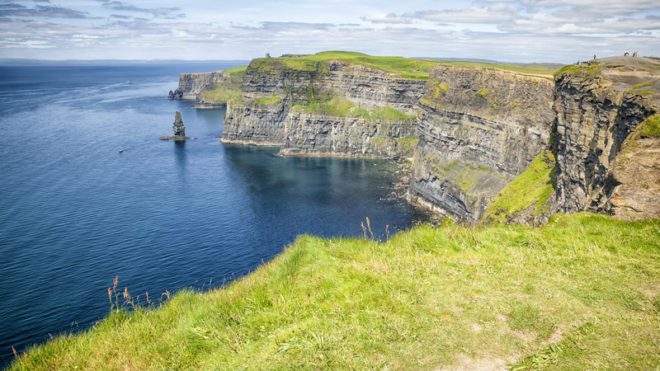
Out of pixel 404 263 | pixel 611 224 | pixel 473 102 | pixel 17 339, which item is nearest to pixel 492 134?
pixel 473 102

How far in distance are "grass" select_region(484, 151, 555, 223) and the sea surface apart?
22.5 metres

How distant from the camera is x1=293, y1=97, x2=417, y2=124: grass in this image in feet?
490

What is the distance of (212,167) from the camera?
419 ft

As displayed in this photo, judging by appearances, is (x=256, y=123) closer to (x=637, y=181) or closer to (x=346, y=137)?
(x=346, y=137)

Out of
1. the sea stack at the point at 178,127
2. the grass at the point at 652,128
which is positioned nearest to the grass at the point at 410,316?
the grass at the point at 652,128

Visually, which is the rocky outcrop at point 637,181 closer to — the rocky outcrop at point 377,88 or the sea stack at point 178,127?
the rocky outcrop at point 377,88

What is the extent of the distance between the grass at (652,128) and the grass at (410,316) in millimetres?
9497

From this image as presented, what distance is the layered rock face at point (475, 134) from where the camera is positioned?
2832 inches

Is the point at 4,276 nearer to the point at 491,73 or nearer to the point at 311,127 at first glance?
the point at 491,73

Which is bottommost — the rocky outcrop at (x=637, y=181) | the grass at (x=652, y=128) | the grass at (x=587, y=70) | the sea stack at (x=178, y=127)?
the sea stack at (x=178, y=127)

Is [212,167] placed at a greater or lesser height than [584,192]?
lesser

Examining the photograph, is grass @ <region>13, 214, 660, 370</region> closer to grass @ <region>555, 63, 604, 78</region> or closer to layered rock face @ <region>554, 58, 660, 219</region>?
layered rock face @ <region>554, 58, 660, 219</region>

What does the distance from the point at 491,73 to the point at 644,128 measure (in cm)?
→ 6446

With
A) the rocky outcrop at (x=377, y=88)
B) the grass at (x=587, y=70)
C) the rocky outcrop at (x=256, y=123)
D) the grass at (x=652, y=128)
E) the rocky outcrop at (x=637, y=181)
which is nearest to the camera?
the rocky outcrop at (x=637, y=181)
